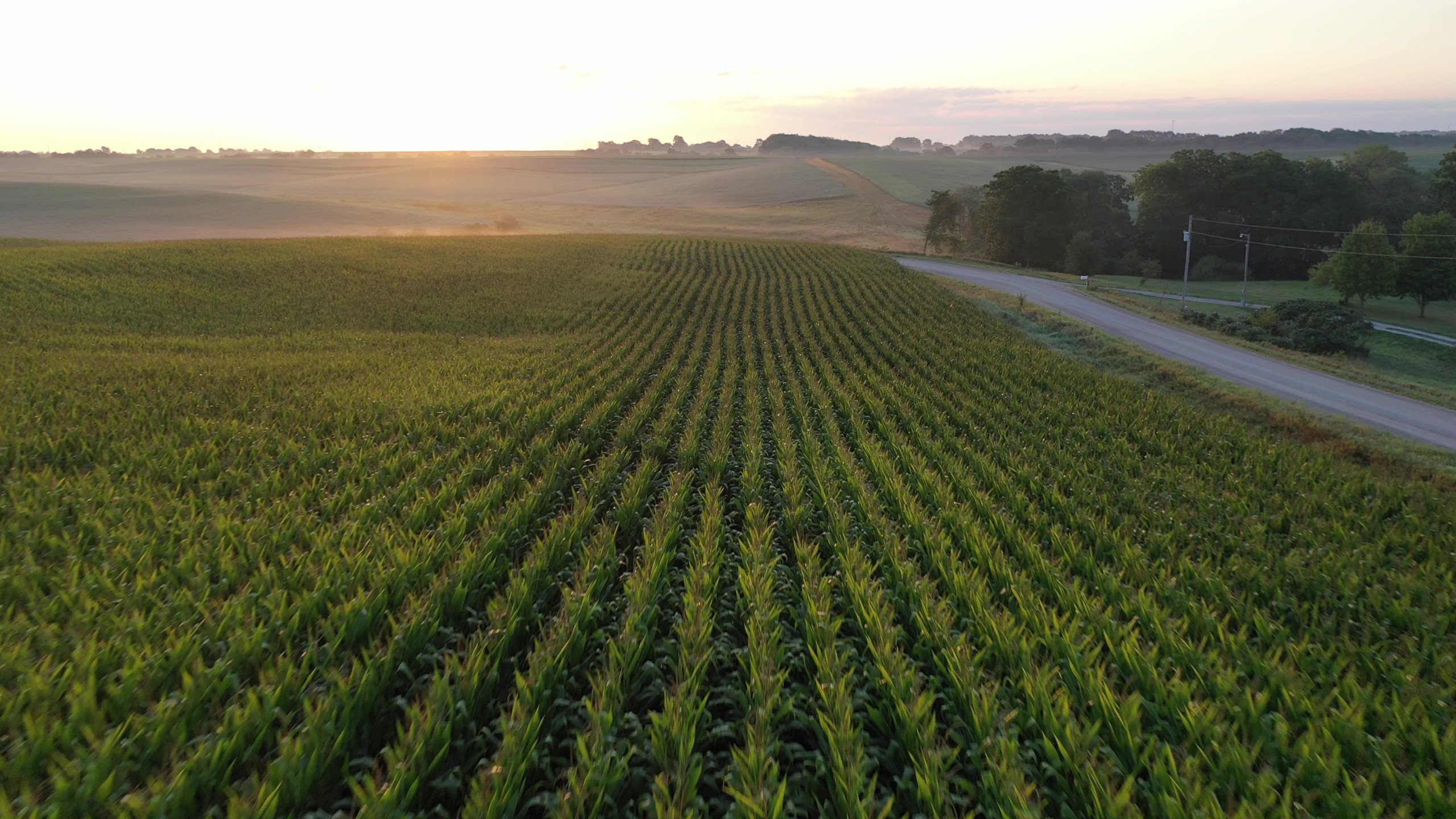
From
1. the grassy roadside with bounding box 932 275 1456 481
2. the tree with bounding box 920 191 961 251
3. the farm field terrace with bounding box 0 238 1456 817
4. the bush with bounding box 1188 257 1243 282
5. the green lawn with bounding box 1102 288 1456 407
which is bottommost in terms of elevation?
the green lawn with bounding box 1102 288 1456 407

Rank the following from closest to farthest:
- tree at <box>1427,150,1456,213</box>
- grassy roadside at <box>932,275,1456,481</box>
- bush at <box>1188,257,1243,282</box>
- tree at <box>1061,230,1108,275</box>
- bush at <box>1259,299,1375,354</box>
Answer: grassy roadside at <box>932,275,1456,481</box>, bush at <box>1259,299,1375,354</box>, tree at <box>1427,150,1456,213</box>, bush at <box>1188,257,1243,282</box>, tree at <box>1061,230,1108,275</box>

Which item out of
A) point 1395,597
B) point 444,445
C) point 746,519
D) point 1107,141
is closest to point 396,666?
point 746,519

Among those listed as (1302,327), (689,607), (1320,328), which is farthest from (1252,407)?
(1302,327)

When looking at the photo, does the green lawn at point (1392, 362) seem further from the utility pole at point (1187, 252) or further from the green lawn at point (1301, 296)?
the green lawn at point (1301, 296)

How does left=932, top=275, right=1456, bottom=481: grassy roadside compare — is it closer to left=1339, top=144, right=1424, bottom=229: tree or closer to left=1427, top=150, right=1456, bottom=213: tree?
left=1427, top=150, right=1456, bottom=213: tree

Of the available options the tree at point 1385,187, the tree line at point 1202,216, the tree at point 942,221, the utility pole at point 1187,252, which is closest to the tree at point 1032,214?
the tree line at point 1202,216

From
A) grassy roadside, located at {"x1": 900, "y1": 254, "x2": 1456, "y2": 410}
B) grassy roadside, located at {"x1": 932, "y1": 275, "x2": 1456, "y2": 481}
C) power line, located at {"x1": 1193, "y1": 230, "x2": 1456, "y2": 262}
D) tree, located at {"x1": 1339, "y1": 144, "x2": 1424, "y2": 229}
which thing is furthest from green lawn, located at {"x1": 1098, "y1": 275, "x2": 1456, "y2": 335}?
grassy roadside, located at {"x1": 932, "y1": 275, "x2": 1456, "y2": 481}

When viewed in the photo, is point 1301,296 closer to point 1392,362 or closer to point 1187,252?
point 1187,252

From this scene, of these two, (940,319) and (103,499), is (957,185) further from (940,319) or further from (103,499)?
(103,499)
